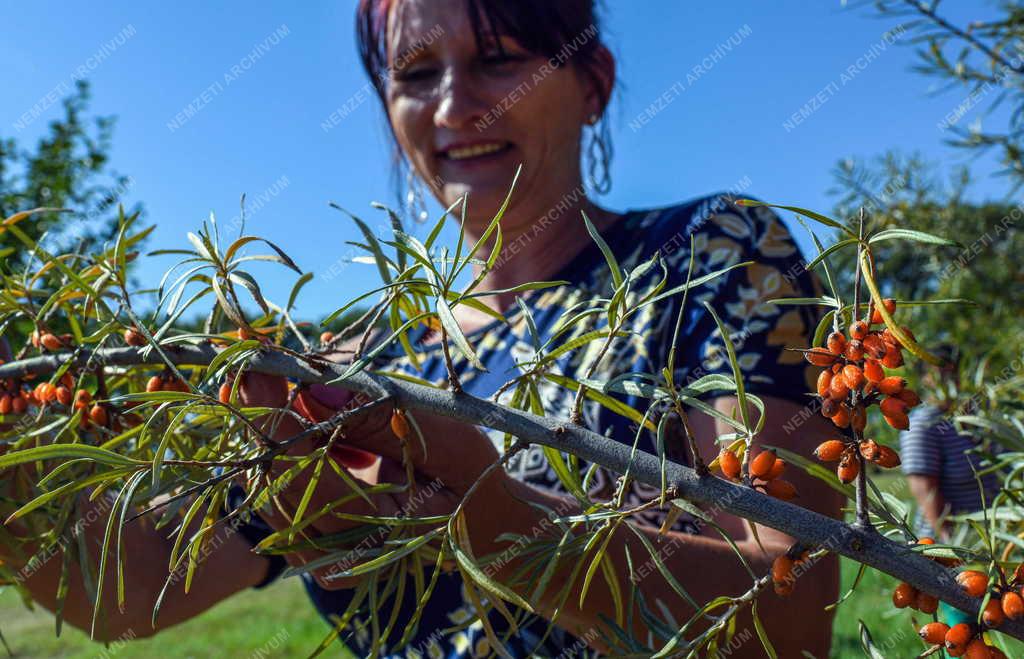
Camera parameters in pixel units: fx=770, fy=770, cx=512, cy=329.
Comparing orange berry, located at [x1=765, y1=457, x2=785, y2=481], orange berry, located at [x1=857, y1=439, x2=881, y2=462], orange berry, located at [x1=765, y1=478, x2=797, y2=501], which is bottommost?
orange berry, located at [x1=765, y1=478, x2=797, y2=501]

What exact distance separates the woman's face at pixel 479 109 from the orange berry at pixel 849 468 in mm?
1076

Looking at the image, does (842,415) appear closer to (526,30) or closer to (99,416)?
(99,416)

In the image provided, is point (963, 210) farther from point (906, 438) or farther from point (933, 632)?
point (933, 632)

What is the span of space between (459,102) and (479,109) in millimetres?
40

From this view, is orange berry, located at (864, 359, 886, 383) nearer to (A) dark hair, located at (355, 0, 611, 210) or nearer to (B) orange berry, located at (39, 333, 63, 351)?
(B) orange berry, located at (39, 333, 63, 351)

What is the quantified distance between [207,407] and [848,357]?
385 mm

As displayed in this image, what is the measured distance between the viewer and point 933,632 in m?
0.40

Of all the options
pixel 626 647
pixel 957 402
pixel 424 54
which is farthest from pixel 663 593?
pixel 424 54

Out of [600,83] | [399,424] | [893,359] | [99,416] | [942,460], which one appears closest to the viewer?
[893,359]

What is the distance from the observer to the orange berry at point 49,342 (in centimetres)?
60

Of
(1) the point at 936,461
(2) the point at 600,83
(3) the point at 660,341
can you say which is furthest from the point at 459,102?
(1) the point at 936,461

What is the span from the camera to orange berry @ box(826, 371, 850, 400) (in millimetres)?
380

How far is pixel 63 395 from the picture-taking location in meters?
0.60

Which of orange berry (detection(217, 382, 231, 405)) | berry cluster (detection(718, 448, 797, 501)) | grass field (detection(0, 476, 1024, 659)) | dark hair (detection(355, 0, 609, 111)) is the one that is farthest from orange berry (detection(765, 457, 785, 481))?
grass field (detection(0, 476, 1024, 659))
